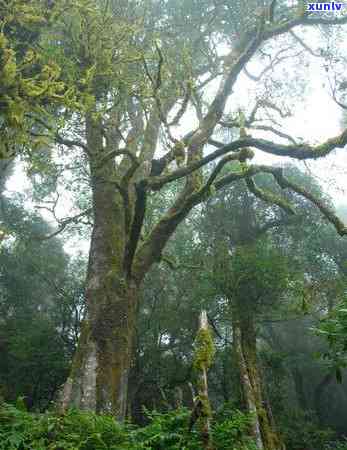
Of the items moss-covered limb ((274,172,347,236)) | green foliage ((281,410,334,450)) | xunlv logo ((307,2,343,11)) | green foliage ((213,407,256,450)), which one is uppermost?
xunlv logo ((307,2,343,11))

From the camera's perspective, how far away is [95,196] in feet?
25.8

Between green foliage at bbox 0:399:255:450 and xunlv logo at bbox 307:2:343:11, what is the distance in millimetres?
9522

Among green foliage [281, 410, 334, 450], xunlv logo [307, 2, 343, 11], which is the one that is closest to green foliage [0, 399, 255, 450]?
xunlv logo [307, 2, 343, 11]

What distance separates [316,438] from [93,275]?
1136cm

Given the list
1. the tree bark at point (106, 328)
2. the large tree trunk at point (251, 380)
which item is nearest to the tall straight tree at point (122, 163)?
the tree bark at point (106, 328)

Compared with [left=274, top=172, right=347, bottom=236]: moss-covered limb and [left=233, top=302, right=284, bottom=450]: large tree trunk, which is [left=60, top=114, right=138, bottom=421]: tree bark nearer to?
[left=233, top=302, right=284, bottom=450]: large tree trunk

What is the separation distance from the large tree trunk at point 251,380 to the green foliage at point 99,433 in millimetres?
2488

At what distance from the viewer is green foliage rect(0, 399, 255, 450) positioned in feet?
8.46

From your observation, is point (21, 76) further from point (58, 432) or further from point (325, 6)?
A: point (325, 6)

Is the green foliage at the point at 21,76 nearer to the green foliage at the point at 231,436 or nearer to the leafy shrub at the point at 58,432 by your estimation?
the leafy shrub at the point at 58,432

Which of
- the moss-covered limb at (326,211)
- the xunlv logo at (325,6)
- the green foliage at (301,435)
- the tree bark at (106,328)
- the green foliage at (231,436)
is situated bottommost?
the green foliage at (301,435)

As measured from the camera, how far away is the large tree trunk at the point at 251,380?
709 cm

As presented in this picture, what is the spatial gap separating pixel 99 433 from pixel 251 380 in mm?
6448

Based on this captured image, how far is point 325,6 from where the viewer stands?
10328 mm
